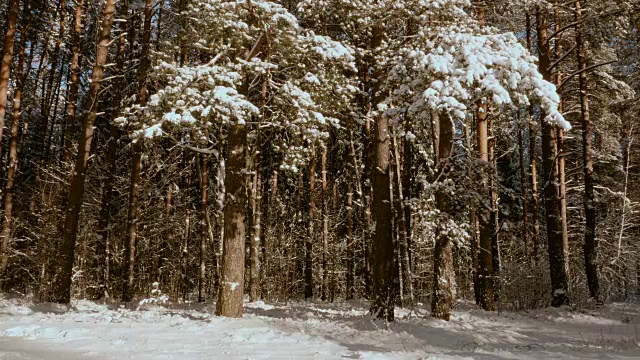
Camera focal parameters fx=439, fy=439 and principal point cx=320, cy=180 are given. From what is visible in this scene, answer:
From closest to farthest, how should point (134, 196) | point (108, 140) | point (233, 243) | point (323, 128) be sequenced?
point (233, 243) → point (323, 128) → point (134, 196) → point (108, 140)

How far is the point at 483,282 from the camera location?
41.9 feet

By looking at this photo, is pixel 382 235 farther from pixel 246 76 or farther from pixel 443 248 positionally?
pixel 246 76

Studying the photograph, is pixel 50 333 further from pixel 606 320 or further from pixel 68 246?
pixel 606 320

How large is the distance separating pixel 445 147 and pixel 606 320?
21.3 ft

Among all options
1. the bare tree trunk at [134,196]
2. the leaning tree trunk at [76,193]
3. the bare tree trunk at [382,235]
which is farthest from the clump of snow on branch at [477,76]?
the leaning tree trunk at [76,193]

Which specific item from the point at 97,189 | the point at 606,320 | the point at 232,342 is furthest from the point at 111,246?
the point at 606,320

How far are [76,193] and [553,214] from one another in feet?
41.5

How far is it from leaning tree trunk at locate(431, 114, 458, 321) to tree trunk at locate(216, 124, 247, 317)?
13.2ft

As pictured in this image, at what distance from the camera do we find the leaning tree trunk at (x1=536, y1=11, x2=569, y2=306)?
12250 mm

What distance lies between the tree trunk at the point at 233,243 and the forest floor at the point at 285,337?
511 millimetres

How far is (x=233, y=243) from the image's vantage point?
344 inches

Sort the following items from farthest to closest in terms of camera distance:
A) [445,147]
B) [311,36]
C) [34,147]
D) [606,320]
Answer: [34,147] → [606,320] → [445,147] → [311,36]

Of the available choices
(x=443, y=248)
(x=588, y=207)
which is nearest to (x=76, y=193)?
(x=443, y=248)

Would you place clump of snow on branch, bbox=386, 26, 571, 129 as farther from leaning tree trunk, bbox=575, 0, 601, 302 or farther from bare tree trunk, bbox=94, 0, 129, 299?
bare tree trunk, bbox=94, 0, 129, 299
